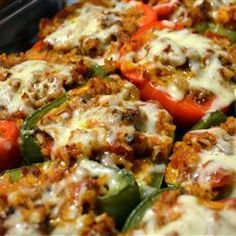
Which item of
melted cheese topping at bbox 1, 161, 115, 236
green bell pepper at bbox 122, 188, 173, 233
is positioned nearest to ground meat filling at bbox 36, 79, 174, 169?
melted cheese topping at bbox 1, 161, 115, 236

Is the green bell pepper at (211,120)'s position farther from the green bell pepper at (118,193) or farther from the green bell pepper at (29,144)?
the green bell pepper at (29,144)

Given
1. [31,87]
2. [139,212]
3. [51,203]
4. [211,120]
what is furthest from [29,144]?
[211,120]

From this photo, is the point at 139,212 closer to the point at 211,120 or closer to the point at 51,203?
the point at 51,203

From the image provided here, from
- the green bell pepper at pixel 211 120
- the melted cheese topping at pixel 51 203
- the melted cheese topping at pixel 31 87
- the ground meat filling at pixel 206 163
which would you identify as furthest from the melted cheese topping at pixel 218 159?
the melted cheese topping at pixel 31 87

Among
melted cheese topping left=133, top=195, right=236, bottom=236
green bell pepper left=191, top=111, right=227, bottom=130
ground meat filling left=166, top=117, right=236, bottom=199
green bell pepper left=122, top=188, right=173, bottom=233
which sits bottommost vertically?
green bell pepper left=191, top=111, right=227, bottom=130

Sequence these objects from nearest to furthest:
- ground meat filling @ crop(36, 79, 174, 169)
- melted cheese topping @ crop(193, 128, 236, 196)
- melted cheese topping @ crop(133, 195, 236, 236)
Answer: melted cheese topping @ crop(133, 195, 236, 236) < melted cheese topping @ crop(193, 128, 236, 196) < ground meat filling @ crop(36, 79, 174, 169)

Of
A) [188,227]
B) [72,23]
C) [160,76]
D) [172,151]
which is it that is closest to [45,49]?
[72,23]

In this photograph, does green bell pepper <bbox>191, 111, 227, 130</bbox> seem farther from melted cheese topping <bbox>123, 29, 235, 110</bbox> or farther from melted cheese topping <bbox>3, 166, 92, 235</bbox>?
melted cheese topping <bbox>3, 166, 92, 235</bbox>
